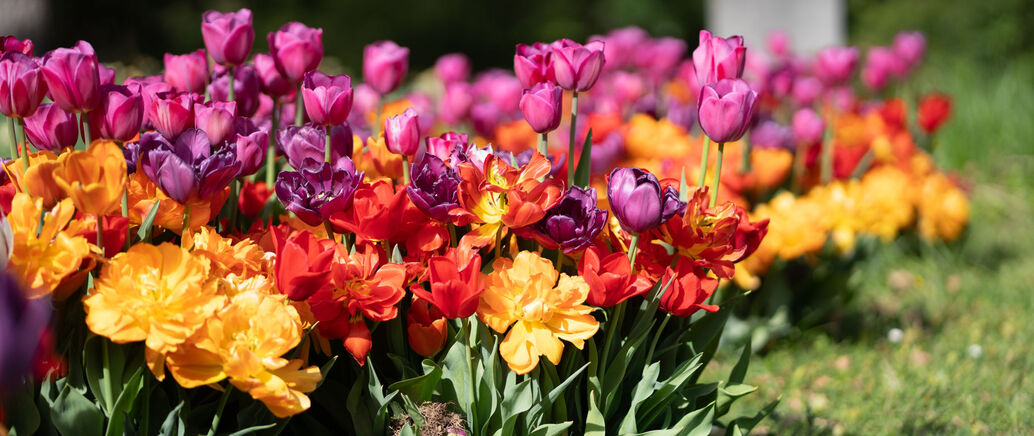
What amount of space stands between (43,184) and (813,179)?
2669 mm

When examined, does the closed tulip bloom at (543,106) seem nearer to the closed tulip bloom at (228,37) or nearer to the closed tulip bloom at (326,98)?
the closed tulip bloom at (326,98)

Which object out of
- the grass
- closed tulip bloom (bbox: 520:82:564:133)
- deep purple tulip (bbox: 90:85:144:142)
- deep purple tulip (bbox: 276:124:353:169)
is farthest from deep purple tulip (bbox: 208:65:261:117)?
the grass

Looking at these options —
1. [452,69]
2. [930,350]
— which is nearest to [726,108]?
[930,350]

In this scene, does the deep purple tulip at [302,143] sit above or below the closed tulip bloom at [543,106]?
below

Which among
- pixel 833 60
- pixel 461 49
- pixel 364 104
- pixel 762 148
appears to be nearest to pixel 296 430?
pixel 364 104

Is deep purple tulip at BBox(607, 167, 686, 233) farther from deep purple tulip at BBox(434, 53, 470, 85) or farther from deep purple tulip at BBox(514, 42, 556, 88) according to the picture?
deep purple tulip at BBox(434, 53, 470, 85)

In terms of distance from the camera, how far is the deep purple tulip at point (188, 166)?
4.02 feet

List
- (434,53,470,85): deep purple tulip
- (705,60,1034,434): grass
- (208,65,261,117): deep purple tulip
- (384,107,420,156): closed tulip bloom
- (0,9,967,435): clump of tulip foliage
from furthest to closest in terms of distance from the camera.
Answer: (434,53,470,85): deep purple tulip, (705,60,1034,434): grass, (208,65,261,117): deep purple tulip, (384,107,420,156): closed tulip bloom, (0,9,967,435): clump of tulip foliage

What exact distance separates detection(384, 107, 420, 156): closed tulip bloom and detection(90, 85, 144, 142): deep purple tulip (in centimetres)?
38

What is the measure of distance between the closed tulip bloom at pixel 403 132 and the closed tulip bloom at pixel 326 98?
0.08 meters

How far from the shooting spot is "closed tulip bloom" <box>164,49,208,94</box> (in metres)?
1.77

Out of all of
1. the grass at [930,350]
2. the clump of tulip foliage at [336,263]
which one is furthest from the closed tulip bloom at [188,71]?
the grass at [930,350]

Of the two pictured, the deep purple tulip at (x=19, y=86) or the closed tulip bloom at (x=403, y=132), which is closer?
the deep purple tulip at (x=19, y=86)

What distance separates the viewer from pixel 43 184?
47.7 inches
